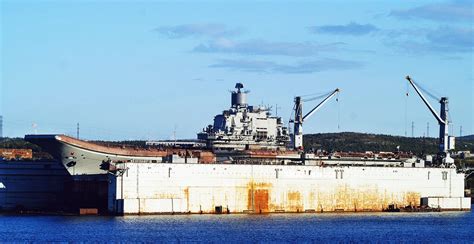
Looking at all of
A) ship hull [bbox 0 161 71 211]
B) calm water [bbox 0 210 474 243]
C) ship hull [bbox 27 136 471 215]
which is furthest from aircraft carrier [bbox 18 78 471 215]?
ship hull [bbox 0 161 71 211]

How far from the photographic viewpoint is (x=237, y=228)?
69.7m

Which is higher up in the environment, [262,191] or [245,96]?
[245,96]

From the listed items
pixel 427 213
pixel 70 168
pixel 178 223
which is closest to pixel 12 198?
pixel 70 168

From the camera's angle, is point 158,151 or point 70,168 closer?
point 70,168

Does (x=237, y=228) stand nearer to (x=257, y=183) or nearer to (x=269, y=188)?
(x=257, y=183)

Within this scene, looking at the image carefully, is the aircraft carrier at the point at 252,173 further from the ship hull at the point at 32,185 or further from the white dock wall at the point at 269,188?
the ship hull at the point at 32,185

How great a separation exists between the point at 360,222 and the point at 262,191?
1008 centimetres

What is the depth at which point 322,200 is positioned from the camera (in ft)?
294

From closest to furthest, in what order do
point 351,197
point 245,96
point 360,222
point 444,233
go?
point 444,233
point 360,222
point 351,197
point 245,96

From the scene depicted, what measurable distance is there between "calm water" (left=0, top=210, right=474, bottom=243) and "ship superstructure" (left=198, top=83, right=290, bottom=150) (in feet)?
41.0

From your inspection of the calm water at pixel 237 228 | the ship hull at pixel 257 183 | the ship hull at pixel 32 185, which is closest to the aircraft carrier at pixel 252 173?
the ship hull at pixel 257 183

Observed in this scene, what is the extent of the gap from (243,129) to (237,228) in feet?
89.6

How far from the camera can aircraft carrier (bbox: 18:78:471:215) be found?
8019 cm

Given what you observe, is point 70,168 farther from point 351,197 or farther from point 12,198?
point 351,197
